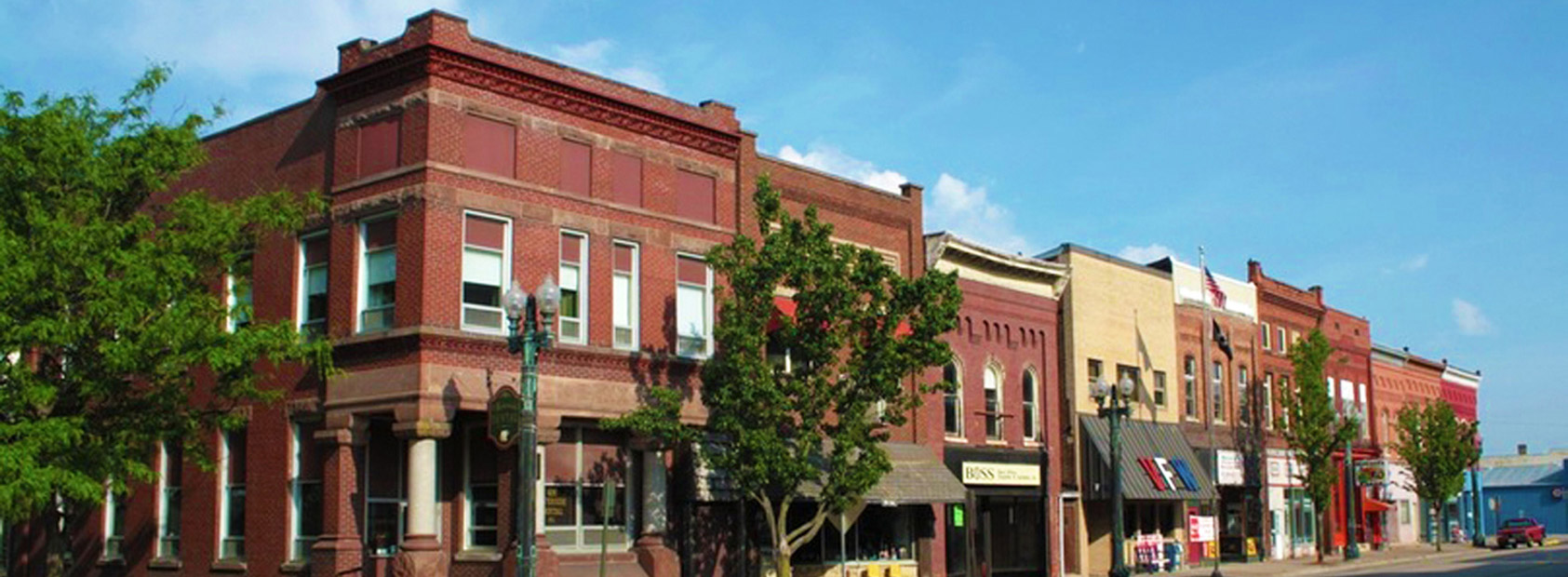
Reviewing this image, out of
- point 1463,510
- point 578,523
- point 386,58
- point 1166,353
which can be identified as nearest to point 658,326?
point 578,523

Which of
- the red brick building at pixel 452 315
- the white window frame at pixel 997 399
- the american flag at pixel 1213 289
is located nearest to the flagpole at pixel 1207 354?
the american flag at pixel 1213 289

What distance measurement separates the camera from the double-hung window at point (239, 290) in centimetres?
2536

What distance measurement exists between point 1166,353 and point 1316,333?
8.18 meters

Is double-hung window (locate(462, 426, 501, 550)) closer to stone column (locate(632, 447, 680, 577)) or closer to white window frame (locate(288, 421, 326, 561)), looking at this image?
white window frame (locate(288, 421, 326, 561))

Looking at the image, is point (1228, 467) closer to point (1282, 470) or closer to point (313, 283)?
point (1282, 470)

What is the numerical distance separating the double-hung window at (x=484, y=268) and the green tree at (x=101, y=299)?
2.93 m

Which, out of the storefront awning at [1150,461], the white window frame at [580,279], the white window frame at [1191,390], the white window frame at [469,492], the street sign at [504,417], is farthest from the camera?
the white window frame at [1191,390]

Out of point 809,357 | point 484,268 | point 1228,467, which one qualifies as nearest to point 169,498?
point 484,268

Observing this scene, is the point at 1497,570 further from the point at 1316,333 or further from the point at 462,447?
the point at 462,447

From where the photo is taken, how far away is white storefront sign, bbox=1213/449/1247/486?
51.8 meters

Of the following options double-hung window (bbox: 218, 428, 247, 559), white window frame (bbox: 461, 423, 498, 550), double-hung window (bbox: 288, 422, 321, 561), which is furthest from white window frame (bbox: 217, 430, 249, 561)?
white window frame (bbox: 461, 423, 498, 550)

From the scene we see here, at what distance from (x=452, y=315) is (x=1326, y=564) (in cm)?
3555

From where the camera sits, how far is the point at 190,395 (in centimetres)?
3197

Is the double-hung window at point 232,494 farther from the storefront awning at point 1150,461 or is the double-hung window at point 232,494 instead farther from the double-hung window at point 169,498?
the storefront awning at point 1150,461
